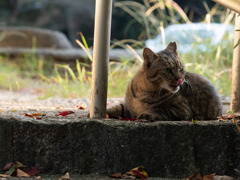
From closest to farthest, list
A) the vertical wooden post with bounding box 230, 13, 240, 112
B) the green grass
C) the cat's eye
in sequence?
1. the vertical wooden post with bounding box 230, 13, 240, 112
2. the cat's eye
3. the green grass

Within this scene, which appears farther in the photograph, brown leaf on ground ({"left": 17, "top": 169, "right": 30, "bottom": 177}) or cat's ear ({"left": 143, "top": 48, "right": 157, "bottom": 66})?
cat's ear ({"left": 143, "top": 48, "right": 157, "bottom": 66})

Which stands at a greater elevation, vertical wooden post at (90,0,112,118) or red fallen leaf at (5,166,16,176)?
vertical wooden post at (90,0,112,118)

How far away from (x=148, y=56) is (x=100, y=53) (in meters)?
0.57

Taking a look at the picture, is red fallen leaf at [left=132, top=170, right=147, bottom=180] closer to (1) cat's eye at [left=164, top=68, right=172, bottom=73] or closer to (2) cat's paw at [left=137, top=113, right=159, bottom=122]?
(2) cat's paw at [left=137, top=113, right=159, bottom=122]

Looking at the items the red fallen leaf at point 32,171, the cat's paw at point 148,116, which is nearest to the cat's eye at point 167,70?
the cat's paw at point 148,116

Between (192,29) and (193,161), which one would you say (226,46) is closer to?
(192,29)

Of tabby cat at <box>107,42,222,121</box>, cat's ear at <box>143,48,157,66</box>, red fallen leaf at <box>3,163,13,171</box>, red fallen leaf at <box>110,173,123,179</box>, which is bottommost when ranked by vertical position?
red fallen leaf at <box>110,173,123,179</box>

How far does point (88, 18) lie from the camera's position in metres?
12.9

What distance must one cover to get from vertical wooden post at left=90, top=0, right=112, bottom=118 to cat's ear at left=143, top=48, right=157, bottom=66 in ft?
1.64

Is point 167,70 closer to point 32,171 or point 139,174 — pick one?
point 139,174

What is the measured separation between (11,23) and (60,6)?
1.91 m

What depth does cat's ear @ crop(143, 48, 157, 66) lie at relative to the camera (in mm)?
2385

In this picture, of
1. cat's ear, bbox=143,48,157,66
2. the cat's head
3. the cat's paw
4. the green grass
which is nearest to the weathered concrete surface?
the cat's paw

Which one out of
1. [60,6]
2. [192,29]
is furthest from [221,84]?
[60,6]
